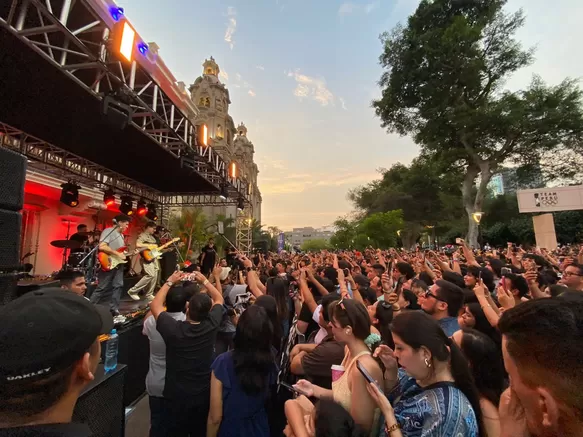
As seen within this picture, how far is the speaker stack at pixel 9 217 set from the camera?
6.21 ft

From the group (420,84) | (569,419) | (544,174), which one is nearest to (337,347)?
(569,419)

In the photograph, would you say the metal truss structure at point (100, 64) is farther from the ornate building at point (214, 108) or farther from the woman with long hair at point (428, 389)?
the ornate building at point (214, 108)

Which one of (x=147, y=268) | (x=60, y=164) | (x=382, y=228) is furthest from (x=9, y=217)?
(x=382, y=228)

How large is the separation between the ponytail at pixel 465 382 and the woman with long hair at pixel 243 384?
116 centimetres

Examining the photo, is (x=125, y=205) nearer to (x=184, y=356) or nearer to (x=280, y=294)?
(x=280, y=294)

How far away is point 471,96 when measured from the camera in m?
21.1

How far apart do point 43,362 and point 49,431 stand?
0.61ft

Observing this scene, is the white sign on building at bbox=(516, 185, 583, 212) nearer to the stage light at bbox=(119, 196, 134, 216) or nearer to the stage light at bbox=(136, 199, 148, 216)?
the stage light at bbox=(136, 199, 148, 216)

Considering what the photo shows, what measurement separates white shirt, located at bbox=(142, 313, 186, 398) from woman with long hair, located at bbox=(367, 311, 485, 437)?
1.84m

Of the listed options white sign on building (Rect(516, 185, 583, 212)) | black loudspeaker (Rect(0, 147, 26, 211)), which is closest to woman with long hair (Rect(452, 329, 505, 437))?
black loudspeaker (Rect(0, 147, 26, 211))

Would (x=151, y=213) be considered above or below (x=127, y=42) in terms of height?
below

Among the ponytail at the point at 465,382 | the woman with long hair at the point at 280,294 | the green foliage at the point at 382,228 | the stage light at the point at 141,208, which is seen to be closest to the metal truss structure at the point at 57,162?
the stage light at the point at 141,208

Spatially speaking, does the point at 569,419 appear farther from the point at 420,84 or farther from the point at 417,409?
the point at 420,84

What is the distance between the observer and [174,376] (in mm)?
2314
